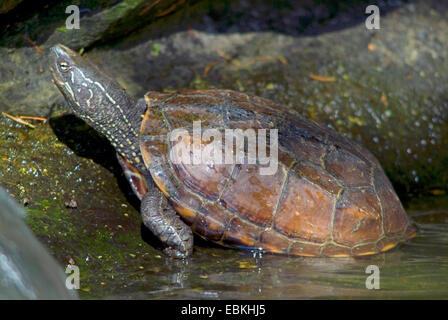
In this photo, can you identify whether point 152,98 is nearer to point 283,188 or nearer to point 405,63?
point 283,188

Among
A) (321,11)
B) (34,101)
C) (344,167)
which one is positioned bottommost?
(344,167)

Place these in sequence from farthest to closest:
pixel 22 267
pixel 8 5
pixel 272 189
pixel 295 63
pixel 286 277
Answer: pixel 295 63 < pixel 8 5 < pixel 272 189 < pixel 286 277 < pixel 22 267

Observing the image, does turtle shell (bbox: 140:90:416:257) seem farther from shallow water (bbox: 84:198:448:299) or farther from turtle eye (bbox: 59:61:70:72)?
turtle eye (bbox: 59:61:70:72)

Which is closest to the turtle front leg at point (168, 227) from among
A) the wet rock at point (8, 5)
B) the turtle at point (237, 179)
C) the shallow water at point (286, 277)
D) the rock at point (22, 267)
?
the turtle at point (237, 179)

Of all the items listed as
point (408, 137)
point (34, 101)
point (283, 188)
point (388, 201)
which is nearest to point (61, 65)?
point (34, 101)

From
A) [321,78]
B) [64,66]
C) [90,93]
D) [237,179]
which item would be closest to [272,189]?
[237,179]

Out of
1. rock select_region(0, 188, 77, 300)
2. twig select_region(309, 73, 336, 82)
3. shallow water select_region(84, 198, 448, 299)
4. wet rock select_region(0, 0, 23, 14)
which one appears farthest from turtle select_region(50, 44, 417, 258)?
twig select_region(309, 73, 336, 82)

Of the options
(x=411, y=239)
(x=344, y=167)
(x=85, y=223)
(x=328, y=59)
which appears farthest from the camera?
(x=328, y=59)

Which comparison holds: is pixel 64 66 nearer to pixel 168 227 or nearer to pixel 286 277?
pixel 168 227
